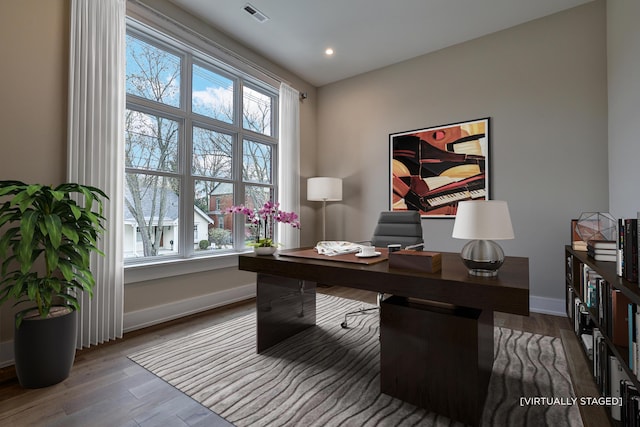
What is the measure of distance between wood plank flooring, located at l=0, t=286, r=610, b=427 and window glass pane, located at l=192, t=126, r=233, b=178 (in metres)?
1.80

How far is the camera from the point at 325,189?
155 inches

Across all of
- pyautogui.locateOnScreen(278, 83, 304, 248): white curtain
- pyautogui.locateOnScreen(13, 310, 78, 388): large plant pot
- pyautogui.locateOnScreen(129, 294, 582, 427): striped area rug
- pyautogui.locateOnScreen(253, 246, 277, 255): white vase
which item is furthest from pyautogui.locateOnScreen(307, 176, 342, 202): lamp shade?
pyautogui.locateOnScreen(13, 310, 78, 388): large plant pot

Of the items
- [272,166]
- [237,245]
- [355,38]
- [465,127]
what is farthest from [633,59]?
[237,245]

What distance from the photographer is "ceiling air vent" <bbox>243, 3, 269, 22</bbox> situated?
2861 mm

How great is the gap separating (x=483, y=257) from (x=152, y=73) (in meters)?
3.18

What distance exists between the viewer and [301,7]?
2877 mm

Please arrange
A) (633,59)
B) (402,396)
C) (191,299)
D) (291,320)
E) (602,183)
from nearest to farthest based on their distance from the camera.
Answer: (402,396)
(633,59)
(291,320)
(602,183)
(191,299)

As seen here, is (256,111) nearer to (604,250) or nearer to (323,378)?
(323,378)

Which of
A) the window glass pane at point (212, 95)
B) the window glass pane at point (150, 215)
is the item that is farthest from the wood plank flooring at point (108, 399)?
the window glass pane at point (212, 95)

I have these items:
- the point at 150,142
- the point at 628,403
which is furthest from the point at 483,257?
the point at 150,142

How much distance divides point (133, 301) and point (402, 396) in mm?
2283

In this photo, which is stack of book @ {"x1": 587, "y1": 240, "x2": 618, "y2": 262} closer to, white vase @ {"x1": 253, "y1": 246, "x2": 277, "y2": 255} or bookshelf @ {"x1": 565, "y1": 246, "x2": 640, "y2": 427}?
bookshelf @ {"x1": 565, "y1": 246, "x2": 640, "y2": 427}

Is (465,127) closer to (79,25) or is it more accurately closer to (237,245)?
(237,245)

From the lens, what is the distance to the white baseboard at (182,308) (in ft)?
8.32
